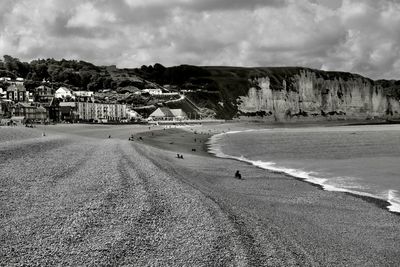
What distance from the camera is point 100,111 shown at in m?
131

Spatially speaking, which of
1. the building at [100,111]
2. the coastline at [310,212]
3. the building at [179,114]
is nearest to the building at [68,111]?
the building at [100,111]

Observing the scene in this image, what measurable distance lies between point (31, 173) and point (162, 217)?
7.37m

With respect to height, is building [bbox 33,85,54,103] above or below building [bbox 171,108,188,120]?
above

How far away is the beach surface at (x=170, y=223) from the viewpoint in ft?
28.7

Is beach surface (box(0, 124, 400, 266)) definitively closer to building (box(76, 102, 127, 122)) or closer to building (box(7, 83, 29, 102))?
building (box(76, 102, 127, 122))

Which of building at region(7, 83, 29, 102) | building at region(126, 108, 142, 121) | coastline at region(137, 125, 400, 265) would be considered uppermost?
building at region(7, 83, 29, 102)

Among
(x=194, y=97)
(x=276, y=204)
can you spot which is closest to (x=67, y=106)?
(x=194, y=97)

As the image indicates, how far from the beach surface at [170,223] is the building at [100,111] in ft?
344

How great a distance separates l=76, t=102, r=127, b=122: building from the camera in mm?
120312

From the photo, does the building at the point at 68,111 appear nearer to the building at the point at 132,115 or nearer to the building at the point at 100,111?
the building at the point at 100,111

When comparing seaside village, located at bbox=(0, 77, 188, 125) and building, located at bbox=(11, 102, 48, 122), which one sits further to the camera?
seaside village, located at bbox=(0, 77, 188, 125)

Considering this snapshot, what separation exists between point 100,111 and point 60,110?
73.8 ft

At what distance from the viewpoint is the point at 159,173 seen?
19078 mm

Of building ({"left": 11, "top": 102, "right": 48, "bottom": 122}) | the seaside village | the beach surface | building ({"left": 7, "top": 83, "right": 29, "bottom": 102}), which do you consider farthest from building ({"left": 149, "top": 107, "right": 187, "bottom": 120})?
the beach surface
